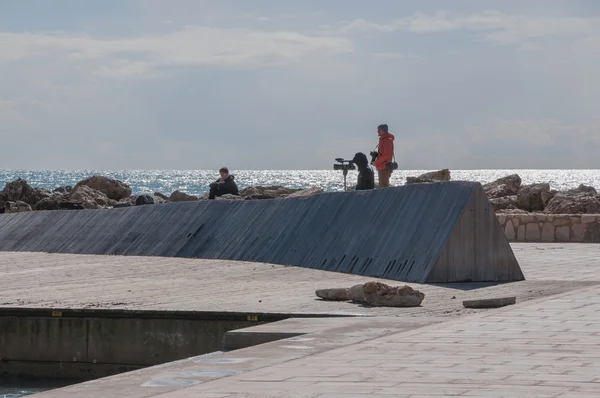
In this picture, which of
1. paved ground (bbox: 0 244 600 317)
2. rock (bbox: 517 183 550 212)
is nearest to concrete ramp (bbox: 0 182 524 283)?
paved ground (bbox: 0 244 600 317)

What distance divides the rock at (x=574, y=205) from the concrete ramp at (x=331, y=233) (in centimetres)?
1081

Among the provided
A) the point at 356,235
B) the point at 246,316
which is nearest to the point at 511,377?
the point at 246,316

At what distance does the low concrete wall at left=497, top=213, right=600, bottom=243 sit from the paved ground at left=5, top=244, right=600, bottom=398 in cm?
1298

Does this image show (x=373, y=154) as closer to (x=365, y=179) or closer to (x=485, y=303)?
(x=365, y=179)

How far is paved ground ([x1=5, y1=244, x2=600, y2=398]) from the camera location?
17.5 feet

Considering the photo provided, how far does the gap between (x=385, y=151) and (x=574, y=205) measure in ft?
30.9

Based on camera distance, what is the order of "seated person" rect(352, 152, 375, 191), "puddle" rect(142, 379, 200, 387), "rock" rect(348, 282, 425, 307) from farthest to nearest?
"seated person" rect(352, 152, 375, 191)
"rock" rect(348, 282, 425, 307)
"puddle" rect(142, 379, 200, 387)

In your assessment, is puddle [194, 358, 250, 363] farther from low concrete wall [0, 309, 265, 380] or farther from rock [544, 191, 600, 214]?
rock [544, 191, 600, 214]

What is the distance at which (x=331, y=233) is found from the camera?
47.7 ft

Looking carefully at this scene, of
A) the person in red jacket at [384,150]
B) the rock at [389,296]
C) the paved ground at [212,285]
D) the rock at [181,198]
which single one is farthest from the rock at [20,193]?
the rock at [389,296]

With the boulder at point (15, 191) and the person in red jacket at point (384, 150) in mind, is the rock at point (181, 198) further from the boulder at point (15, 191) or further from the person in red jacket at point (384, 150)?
the person in red jacket at point (384, 150)

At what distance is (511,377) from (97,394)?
2.17 m

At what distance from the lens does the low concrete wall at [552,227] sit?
851 inches

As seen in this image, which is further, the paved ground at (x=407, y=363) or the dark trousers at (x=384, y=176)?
the dark trousers at (x=384, y=176)
